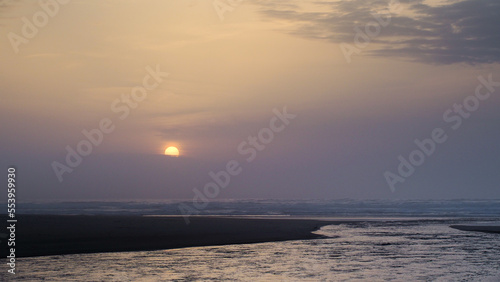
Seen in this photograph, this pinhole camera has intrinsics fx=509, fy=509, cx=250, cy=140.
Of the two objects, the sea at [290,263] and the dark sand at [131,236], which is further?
the dark sand at [131,236]

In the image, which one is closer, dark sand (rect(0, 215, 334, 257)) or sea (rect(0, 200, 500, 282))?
sea (rect(0, 200, 500, 282))

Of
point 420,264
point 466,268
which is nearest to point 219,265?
point 420,264

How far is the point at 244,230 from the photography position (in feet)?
118

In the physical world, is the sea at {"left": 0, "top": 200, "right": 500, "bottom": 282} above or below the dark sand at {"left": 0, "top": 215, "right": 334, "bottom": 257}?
below

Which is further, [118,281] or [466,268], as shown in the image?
[466,268]

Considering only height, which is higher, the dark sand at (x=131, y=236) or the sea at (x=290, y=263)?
the dark sand at (x=131, y=236)

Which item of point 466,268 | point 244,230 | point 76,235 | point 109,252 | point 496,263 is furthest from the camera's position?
point 244,230

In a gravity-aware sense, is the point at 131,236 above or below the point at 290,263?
above

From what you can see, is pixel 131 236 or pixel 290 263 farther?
pixel 131 236

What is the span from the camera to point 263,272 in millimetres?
18938

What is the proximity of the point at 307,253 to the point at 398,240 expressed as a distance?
27.8 feet

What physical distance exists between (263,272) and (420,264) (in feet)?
22.6

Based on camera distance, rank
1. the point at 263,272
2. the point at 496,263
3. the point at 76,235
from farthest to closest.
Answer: the point at 76,235, the point at 496,263, the point at 263,272

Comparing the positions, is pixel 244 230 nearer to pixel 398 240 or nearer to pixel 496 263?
pixel 398 240
